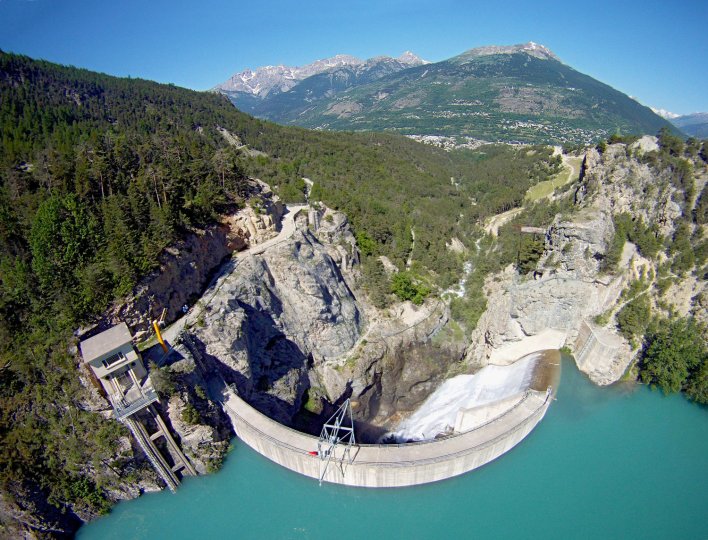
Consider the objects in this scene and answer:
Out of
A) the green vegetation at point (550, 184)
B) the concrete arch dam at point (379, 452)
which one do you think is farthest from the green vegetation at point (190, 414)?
the green vegetation at point (550, 184)

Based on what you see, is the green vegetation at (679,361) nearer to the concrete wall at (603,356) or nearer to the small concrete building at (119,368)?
the concrete wall at (603,356)

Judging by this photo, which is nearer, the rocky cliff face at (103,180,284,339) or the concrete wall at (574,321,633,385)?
the rocky cliff face at (103,180,284,339)

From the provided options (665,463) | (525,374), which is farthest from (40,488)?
(665,463)

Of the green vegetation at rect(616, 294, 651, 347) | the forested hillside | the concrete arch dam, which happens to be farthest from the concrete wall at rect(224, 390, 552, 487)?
the green vegetation at rect(616, 294, 651, 347)

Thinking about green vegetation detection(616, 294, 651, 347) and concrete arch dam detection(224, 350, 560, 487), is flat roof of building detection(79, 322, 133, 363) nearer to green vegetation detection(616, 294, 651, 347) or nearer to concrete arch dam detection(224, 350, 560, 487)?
concrete arch dam detection(224, 350, 560, 487)

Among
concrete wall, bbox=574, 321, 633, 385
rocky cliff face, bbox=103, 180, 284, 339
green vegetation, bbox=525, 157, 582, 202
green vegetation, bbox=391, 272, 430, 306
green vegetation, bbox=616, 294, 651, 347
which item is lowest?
concrete wall, bbox=574, 321, 633, 385

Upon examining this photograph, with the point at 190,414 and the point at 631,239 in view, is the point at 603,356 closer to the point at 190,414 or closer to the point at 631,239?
the point at 631,239
